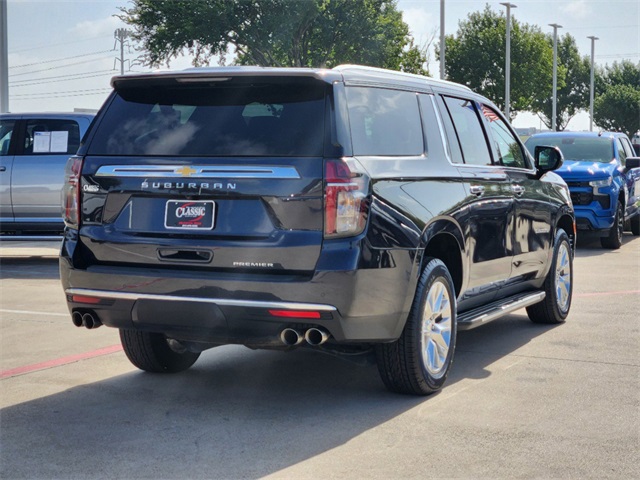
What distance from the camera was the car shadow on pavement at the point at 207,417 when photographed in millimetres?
4613

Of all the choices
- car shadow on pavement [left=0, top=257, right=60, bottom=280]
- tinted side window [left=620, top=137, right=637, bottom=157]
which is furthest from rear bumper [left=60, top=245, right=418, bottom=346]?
tinted side window [left=620, top=137, right=637, bottom=157]

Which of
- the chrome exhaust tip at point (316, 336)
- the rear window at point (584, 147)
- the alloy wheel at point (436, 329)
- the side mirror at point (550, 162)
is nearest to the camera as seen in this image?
the chrome exhaust tip at point (316, 336)

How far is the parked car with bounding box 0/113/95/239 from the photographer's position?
13.4 meters

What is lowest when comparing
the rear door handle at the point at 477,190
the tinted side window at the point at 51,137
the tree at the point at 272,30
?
the rear door handle at the point at 477,190

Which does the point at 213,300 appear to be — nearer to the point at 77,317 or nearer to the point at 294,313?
the point at 294,313

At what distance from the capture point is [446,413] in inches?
217

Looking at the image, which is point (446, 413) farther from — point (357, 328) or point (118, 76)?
point (118, 76)

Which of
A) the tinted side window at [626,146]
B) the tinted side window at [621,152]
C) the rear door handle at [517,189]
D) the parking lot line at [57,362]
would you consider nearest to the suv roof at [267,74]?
the rear door handle at [517,189]

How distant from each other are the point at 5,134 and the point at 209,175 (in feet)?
30.3

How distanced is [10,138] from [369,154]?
9.37 m

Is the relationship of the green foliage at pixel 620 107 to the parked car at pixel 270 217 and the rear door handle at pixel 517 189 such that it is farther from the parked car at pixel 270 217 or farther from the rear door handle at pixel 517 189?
the parked car at pixel 270 217

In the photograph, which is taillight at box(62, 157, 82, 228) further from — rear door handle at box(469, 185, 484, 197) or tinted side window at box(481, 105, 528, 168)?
tinted side window at box(481, 105, 528, 168)

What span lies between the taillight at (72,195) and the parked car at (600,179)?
37.5 ft

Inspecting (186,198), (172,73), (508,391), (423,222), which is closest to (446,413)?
(508,391)
